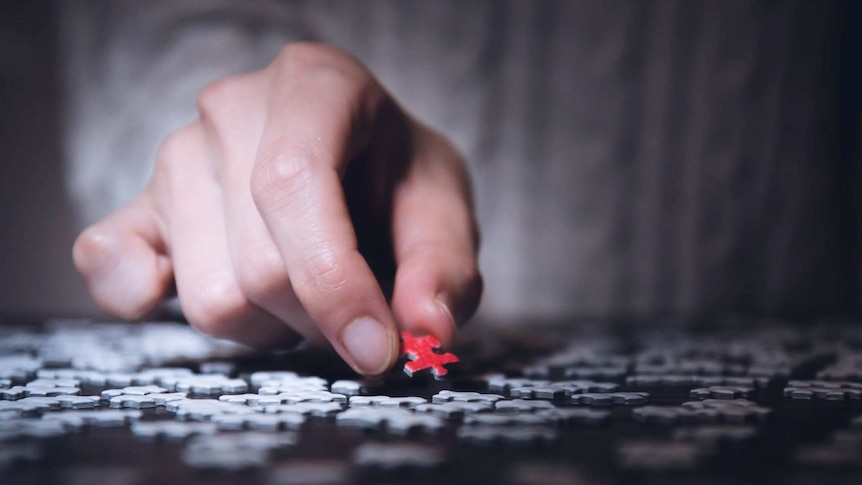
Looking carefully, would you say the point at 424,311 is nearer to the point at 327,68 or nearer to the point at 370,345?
the point at 370,345

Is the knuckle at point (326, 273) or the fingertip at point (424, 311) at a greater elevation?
the knuckle at point (326, 273)

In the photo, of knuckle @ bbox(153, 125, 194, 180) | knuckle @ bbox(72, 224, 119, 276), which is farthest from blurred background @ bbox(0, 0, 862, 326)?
knuckle @ bbox(72, 224, 119, 276)

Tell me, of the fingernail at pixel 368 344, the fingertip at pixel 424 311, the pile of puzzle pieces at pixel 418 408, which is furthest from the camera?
the fingertip at pixel 424 311

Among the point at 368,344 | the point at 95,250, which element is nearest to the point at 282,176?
the point at 368,344

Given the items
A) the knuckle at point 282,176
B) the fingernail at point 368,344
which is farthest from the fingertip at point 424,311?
the knuckle at point 282,176

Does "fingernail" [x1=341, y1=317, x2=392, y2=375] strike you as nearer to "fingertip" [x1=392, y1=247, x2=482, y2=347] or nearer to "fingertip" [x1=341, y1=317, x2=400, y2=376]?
"fingertip" [x1=341, y1=317, x2=400, y2=376]

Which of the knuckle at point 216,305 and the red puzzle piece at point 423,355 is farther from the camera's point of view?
the knuckle at point 216,305

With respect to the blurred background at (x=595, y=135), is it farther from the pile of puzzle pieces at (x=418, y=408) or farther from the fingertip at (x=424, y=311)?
the fingertip at (x=424, y=311)
